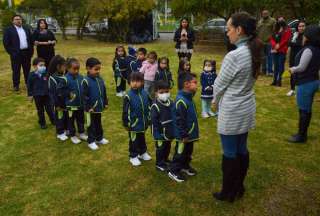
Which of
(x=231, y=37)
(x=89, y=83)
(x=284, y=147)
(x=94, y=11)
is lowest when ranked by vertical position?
(x=284, y=147)

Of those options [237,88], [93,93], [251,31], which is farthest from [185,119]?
[93,93]

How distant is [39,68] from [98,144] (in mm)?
1811

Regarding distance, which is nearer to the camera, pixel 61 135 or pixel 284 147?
pixel 284 147

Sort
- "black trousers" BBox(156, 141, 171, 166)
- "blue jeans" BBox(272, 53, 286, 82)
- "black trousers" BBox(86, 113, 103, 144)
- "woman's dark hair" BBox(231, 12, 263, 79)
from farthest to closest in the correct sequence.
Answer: "blue jeans" BBox(272, 53, 286, 82), "black trousers" BBox(86, 113, 103, 144), "black trousers" BBox(156, 141, 171, 166), "woman's dark hair" BBox(231, 12, 263, 79)

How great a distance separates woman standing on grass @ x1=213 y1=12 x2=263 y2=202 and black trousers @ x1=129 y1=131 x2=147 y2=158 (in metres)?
1.66

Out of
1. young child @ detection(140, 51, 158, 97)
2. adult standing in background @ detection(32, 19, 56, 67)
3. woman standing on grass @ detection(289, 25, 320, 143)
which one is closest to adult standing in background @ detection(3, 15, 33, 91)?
adult standing in background @ detection(32, 19, 56, 67)

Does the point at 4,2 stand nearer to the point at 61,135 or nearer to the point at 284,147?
the point at 61,135

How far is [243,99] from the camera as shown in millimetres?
3848

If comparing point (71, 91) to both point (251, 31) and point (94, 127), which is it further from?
point (251, 31)

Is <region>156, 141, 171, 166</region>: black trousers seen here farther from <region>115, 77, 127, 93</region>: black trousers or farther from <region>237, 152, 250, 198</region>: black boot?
<region>115, 77, 127, 93</region>: black trousers

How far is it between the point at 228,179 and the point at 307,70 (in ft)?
8.56

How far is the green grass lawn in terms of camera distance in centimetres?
441

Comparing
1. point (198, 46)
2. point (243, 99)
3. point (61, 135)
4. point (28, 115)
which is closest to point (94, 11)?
point (198, 46)

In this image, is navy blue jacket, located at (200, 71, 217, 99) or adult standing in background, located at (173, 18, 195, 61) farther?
adult standing in background, located at (173, 18, 195, 61)
